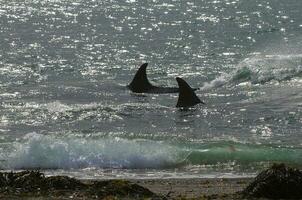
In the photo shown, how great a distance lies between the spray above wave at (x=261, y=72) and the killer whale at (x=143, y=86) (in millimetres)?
1502

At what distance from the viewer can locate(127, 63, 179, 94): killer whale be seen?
93.9 feet

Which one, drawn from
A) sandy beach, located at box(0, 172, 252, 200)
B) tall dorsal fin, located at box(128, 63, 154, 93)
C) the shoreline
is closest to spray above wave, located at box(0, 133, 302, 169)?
sandy beach, located at box(0, 172, 252, 200)

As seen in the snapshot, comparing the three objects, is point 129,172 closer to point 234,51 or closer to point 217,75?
point 217,75

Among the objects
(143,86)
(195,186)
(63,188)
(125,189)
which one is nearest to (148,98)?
(143,86)

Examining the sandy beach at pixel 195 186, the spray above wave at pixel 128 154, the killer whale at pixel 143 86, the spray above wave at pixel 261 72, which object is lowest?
the sandy beach at pixel 195 186

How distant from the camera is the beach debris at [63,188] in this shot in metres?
12.6

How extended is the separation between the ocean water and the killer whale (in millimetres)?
426

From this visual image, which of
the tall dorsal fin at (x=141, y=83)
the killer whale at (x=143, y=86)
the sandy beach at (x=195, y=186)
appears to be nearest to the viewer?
the sandy beach at (x=195, y=186)

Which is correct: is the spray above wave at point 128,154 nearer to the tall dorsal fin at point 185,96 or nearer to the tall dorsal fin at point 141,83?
the tall dorsal fin at point 185,96

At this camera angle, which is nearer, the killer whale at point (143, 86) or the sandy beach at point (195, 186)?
the sandy beach at point (195, 186)

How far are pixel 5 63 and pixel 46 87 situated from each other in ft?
21.8

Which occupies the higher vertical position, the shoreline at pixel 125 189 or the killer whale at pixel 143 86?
the killer whale at pixel 143 86

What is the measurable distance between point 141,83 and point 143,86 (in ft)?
0.73

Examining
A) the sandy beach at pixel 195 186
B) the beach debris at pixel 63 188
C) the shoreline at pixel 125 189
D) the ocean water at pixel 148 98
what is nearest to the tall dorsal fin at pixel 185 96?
the ocean water at pixel 148 98
